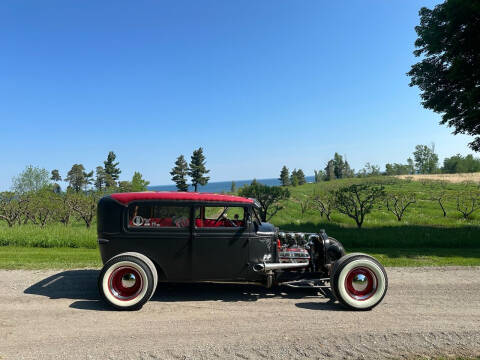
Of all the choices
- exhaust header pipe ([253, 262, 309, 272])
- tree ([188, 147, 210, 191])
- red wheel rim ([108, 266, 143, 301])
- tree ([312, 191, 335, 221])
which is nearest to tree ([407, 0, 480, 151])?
tree ([312, 191, 335, 221])

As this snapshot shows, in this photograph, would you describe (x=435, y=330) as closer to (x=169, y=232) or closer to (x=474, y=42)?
(x=169, y=232)

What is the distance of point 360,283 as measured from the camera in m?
5.17

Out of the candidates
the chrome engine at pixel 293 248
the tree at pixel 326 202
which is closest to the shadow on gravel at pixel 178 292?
the chrome engine at pixel 293 248

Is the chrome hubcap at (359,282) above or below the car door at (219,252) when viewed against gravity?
below

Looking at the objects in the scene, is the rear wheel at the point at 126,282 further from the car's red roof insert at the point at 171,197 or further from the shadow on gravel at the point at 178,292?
the car's red roof insert at the point at 171,197

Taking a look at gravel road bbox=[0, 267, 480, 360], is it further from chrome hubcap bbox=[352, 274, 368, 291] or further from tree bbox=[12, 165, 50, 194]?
tree bbox=[12, 165, 50, 194]

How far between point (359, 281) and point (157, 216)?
3858mm

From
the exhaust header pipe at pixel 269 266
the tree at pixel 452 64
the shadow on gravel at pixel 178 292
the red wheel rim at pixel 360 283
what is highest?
the tree at pixel 452 64

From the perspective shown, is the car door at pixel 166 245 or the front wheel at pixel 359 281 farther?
the car door at pixel 166 245

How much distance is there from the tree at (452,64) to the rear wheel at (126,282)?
13.8m

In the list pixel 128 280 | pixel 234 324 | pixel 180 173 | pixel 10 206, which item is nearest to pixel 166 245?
pixel 128 280

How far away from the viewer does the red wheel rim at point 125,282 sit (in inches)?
201

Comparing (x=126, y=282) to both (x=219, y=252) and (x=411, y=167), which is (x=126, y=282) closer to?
(x=219, y=252)

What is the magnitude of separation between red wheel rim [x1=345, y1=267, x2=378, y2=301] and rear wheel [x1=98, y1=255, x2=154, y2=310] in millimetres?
3484
